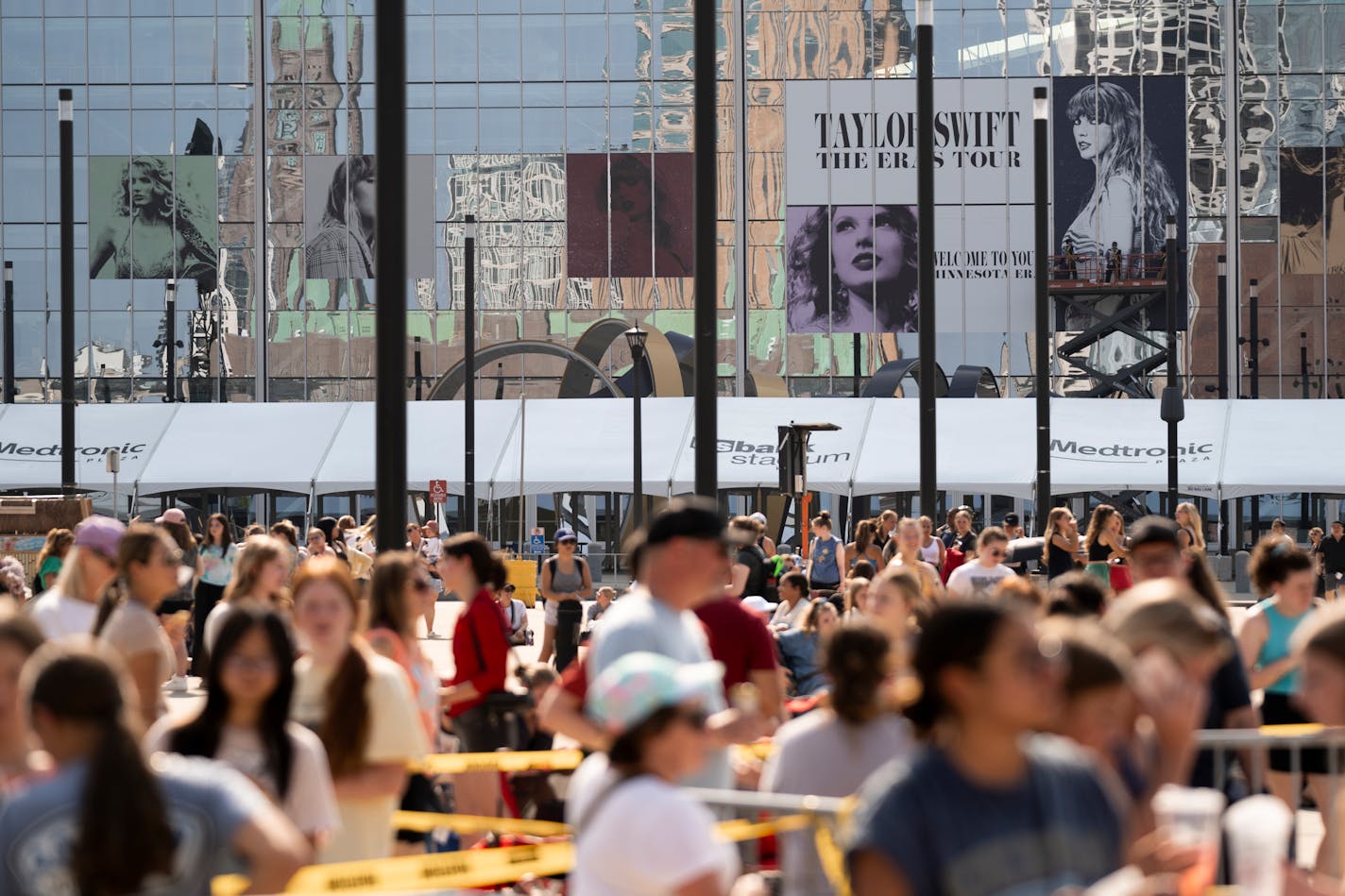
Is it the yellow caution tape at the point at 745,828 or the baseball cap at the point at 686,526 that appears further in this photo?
the baseball cap at the point at 686,526

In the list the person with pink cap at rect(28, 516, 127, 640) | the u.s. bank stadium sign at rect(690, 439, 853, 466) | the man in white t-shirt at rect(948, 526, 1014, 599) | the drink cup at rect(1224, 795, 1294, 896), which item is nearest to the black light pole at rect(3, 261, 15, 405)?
the u.s. bank stadium sign at rect(690, 439, 853, 466)

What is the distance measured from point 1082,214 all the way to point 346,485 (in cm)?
2478

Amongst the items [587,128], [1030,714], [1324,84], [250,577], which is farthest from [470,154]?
[1030,714]

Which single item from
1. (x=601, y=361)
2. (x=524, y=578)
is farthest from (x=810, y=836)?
(x=601, y=361)

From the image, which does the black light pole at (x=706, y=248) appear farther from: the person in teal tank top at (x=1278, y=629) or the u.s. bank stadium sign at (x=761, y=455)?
the u.s. bank stadium sign at (x=761, y=455)

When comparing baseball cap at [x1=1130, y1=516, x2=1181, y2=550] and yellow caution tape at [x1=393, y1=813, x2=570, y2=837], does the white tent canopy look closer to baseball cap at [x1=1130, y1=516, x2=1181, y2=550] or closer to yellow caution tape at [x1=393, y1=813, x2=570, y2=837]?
baseball cap at [x1=1130, y1=516, x2=1181, y2=550]

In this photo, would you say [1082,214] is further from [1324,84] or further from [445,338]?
[445,338]

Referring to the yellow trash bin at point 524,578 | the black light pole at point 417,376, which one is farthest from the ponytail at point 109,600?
the black light pole at point 417,376

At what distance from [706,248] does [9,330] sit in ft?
131

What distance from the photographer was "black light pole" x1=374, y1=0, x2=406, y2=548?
9.34 meters

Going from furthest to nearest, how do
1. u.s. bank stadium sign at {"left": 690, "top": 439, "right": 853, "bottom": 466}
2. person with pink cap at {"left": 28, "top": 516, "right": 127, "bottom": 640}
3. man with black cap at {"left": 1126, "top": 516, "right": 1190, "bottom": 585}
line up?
1. u.s. bank stadium sign at {"left": 690, "top": 439, "right": 853, "bottom": 466}
2. person with pink cap at {"left": 28, "top": 516, "right": 127, "bottom": 640}
3. man with black cap at {"left": 1126, "top": 516, "right": 1190, "bottom": 585}

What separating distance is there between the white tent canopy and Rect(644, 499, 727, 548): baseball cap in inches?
1115

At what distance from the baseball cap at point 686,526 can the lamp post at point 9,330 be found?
44.4 m

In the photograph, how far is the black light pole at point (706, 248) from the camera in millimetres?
12336
